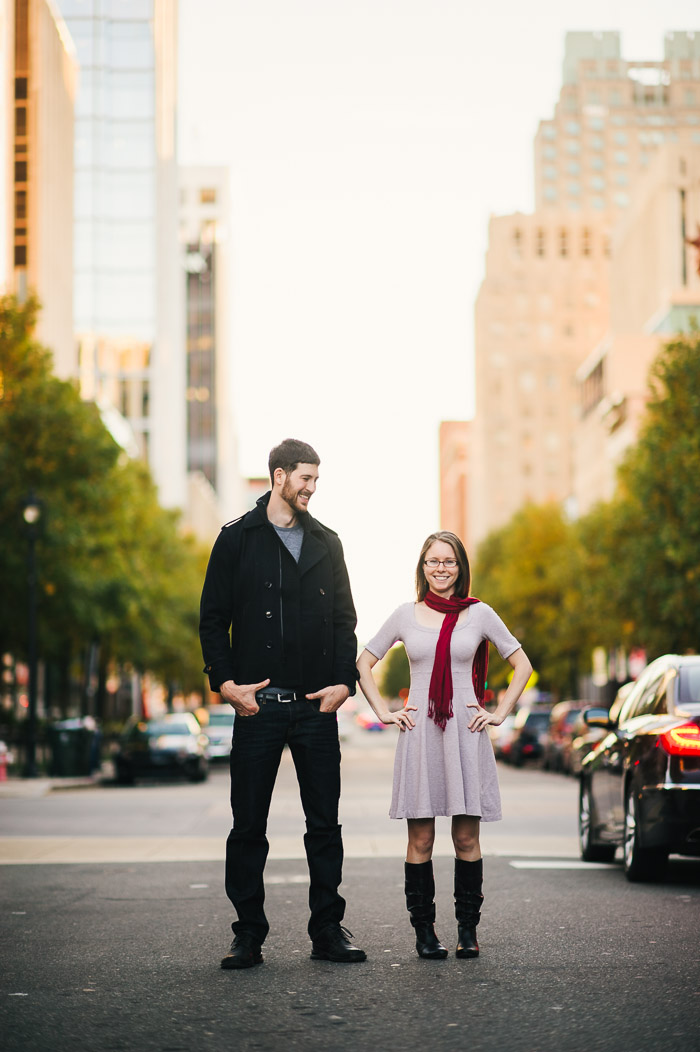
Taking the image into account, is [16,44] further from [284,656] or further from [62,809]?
[284,656]

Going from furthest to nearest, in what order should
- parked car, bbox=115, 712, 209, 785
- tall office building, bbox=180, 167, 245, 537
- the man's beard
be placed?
tall office building, bbox=180, 167, 245, 537
parked car, bbox=115, 712, 209, 785
the man's beard

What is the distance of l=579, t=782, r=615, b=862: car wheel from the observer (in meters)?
11.8

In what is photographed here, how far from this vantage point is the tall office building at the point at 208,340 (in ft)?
615

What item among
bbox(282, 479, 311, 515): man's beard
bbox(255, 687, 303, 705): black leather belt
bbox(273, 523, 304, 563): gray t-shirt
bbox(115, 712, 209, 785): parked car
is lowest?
bbox(115, 712, 209, 785): parked car

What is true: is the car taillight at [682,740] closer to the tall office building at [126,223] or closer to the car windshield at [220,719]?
the car windshield at [220,719]

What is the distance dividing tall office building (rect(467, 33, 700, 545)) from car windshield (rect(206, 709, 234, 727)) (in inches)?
3901

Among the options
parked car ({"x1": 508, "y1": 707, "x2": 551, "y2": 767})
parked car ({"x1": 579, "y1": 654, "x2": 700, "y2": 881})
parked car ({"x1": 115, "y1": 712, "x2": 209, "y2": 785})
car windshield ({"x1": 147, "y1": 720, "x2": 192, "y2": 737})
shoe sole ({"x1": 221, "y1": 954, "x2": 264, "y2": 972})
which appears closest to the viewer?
shoe sole ({"x1": 221, "y1": 954, "x2": 264, "y2": 972})

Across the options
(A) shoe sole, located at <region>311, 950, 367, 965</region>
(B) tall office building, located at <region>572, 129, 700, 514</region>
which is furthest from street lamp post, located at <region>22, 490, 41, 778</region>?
(B) tall office building, located at <region>572, 129, 700, 514</region>

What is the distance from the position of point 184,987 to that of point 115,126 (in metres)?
133

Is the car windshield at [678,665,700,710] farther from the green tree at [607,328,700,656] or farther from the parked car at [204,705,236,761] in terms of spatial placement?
the parked car at [204,705,236,761]

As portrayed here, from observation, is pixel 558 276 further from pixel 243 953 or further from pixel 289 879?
pixel 243 953

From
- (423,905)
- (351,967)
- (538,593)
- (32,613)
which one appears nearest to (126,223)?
(538,593)

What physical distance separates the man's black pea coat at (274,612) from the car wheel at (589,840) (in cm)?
549

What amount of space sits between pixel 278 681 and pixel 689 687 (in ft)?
14.8
